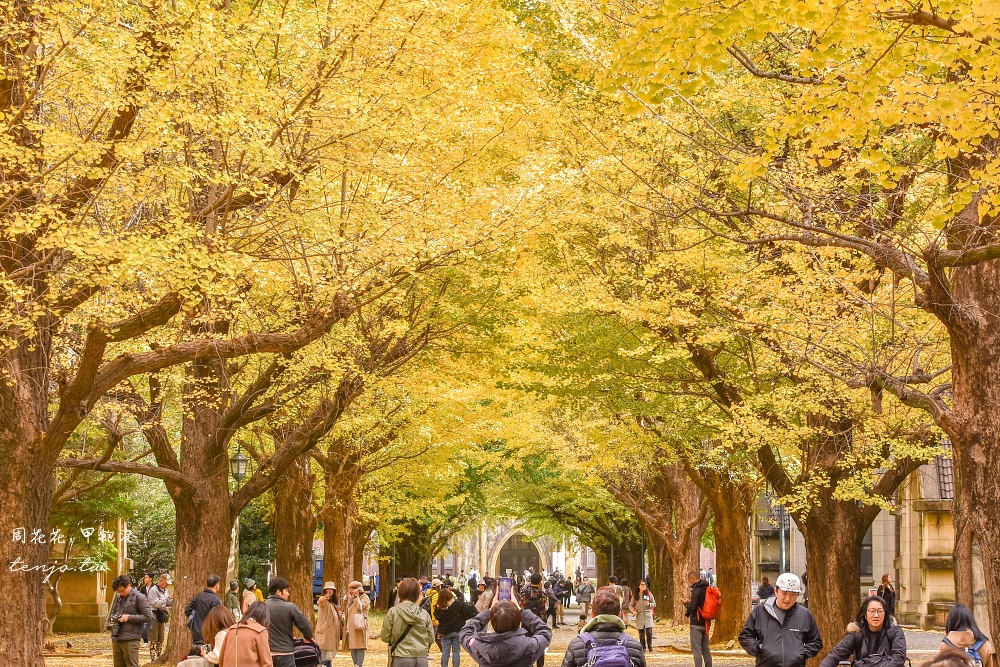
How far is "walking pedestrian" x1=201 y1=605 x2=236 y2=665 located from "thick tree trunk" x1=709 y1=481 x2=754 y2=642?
18.6m

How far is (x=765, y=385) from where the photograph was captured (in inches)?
786

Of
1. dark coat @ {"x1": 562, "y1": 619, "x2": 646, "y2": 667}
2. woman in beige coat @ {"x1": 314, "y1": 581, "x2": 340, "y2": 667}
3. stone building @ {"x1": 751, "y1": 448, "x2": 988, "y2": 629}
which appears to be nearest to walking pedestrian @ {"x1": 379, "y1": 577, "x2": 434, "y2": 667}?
dark coat @ {"x1": 562, "y1": 619, "x2": 646, "y2": 667}

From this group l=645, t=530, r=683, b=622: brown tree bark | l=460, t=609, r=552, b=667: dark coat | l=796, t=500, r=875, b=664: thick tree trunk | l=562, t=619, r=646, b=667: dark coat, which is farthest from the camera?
l=645, t=530, r=683, b=622: brown tree bark

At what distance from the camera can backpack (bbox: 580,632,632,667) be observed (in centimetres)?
759

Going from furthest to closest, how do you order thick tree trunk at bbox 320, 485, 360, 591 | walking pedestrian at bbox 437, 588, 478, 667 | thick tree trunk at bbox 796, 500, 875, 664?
1. thick tree trunk at bbox 320, 485, 360, 591
2. walking pedestrian at bbox 437, 588, 478, 667
3. thick tree trunk at bbox 796, 500, 875, 664

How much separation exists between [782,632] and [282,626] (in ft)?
18.5

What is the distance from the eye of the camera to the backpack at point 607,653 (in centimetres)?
759

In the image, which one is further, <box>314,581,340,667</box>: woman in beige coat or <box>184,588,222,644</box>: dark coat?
<box>314,581,340,667</box>: woman in beige coat

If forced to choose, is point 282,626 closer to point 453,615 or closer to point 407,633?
point 407,633

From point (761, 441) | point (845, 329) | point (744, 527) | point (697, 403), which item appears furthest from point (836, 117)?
point (744, 527)

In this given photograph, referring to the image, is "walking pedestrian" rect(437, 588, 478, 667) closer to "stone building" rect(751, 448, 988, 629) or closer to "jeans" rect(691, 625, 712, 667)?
"jeans" rect(691, 625, 712, 667)

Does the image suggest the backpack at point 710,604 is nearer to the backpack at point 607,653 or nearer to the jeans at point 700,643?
the jeans at point 700,643

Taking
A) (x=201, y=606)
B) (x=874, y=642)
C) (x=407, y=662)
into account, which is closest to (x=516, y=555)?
(x=201, y=606)

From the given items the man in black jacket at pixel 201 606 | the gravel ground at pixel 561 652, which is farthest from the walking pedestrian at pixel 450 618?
the man in black jacket at pixel 201 606
